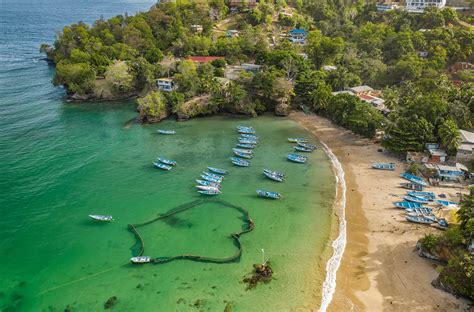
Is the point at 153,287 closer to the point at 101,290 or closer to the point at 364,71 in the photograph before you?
the point at 101,290

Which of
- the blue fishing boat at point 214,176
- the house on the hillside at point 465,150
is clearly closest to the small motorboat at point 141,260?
the blue fishing boat at point 214,176

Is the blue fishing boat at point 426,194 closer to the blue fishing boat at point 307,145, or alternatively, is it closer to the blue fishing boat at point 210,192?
the blue fishing boat at point 307,145

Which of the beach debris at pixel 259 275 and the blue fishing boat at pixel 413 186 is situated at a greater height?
the blue fishing boat at pixel 413 186

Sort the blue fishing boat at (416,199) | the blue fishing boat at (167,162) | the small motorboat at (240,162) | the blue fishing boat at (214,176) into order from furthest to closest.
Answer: the blue fishing boat at (167,162)
the small motorboat at (240,162)
the blue fishing boat at (214,176)
the blue fishing boat at (416,199)

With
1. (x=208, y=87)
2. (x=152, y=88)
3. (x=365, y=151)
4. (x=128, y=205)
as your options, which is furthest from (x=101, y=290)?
(x=152, y=88)

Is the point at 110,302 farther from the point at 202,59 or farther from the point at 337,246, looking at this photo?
the point at 202,59

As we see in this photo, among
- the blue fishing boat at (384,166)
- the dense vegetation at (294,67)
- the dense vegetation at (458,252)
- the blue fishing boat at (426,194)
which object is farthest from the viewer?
the dense vegetation at (294,67)

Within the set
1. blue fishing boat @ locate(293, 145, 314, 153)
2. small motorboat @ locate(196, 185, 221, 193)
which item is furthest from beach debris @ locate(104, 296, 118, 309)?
blue fishing boat @ locate(293, 145, 314, 153)
